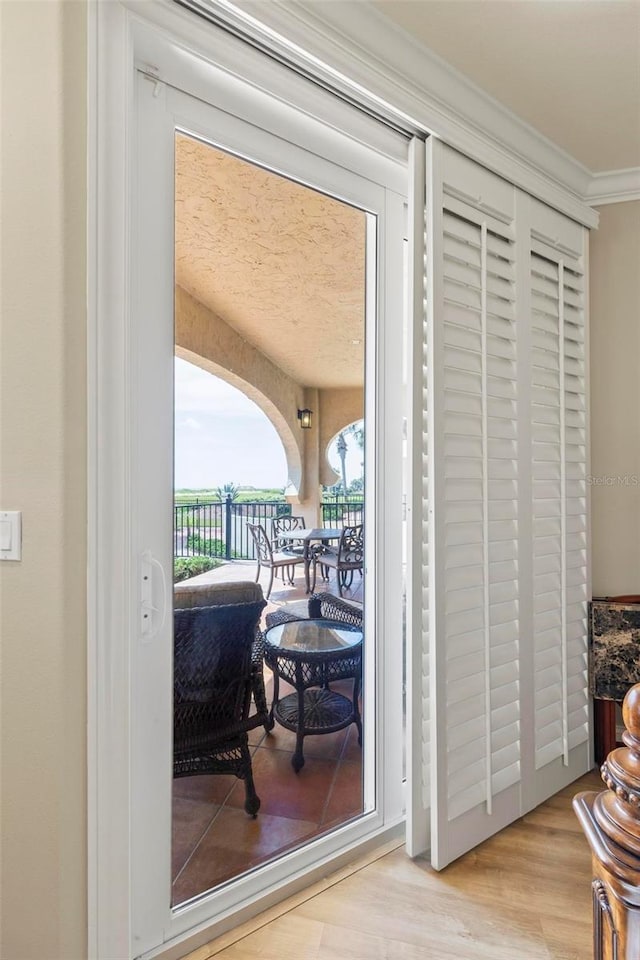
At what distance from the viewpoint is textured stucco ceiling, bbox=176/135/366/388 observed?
1623 mm

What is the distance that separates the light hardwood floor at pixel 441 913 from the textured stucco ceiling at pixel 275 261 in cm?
161

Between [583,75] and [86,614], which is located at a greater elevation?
[583,75]

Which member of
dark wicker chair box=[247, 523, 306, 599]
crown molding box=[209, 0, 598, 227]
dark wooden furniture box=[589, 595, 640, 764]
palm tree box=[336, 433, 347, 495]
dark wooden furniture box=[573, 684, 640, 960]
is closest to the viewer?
dark wooden furniture box=[573, 684, 640, 960]

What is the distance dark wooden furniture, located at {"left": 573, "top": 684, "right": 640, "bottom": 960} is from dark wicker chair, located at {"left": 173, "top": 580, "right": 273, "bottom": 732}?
117 cm

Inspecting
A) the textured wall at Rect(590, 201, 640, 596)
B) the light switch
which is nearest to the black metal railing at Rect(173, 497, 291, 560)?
the light switch

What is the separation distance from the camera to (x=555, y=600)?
2.40m

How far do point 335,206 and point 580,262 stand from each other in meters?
1.25

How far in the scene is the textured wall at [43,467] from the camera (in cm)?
127

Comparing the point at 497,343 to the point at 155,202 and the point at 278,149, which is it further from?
the point at 155,202

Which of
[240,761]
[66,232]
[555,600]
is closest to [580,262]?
[555,600]

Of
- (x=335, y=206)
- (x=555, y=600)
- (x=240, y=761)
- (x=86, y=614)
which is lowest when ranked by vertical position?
(x=240, y=761)

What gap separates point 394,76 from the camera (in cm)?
175

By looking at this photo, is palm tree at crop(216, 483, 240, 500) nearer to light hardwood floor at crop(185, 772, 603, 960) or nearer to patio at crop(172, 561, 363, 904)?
patio at crop(172, 561, 363, 904)

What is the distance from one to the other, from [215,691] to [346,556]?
64 cm
